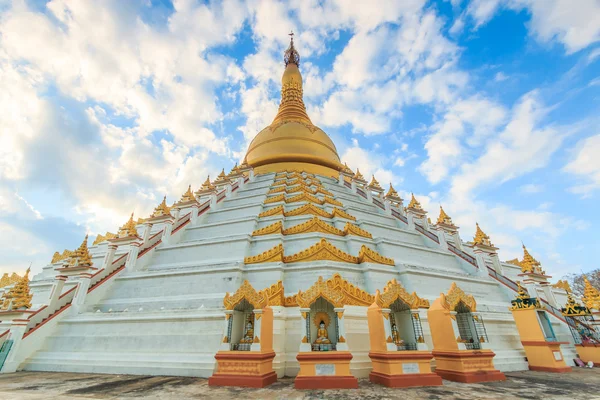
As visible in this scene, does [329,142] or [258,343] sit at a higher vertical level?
[329,142]

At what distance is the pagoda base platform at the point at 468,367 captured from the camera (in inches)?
249

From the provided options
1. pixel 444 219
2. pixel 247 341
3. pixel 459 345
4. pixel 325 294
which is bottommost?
pixel 459 345

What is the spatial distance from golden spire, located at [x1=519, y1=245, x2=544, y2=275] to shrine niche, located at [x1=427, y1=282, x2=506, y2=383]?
6.61m

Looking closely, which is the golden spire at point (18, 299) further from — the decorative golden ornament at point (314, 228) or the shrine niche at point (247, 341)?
the decorative golden ornament at point (314, 228)

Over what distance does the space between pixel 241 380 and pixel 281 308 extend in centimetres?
213

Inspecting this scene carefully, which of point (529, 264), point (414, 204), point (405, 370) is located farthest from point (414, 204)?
point (405, 370)

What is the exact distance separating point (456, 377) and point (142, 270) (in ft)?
37.1

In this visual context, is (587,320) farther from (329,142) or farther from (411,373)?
(329,142)

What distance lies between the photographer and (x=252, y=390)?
552cm

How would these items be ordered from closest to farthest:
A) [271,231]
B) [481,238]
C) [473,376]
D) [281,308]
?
1. [473,376]
2. [281,308]
3. [271,231]
4. [481,238]

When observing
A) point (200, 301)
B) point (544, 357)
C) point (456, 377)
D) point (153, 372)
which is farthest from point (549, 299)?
point (153, 372)

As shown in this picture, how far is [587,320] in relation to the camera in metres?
9.95

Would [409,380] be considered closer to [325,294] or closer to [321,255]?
[325,294]

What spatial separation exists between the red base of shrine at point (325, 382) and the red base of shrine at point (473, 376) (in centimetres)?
245
